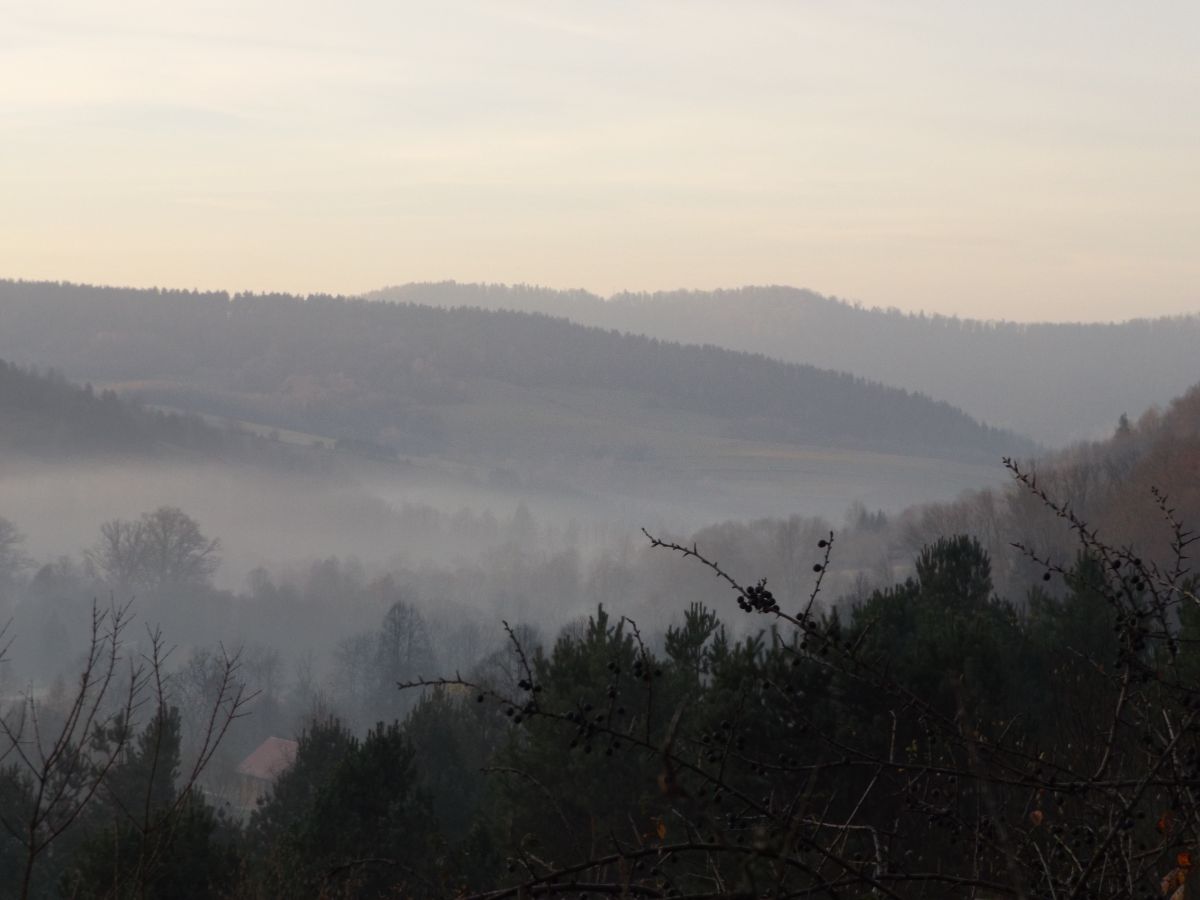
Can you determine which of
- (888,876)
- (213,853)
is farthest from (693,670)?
(888,876)

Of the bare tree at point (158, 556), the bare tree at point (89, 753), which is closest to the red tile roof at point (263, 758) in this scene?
the bare tree at point (89, 753)

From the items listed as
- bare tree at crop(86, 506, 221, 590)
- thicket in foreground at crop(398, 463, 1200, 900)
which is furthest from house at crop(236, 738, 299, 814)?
bare tree at crop(86, 506, 221, 590)

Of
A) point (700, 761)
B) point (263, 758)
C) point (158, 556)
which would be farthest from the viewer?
point (158, 556)

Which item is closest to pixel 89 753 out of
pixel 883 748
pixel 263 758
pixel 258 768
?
pixel 883 748

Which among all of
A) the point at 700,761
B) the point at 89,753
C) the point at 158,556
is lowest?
the point at 158,556

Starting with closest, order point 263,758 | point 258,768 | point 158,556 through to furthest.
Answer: point 258,768 → point 263,758 → point 158,556

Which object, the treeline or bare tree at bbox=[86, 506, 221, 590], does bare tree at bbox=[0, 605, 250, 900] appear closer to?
the treeline

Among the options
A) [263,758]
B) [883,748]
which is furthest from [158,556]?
[883,748]

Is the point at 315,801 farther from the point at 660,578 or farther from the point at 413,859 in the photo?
the point at 660,578

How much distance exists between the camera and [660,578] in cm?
15375

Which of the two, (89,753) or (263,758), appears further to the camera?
(263,758)

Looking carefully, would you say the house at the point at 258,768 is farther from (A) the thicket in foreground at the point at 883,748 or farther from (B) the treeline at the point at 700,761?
(B) the treeline at the point at 700,761

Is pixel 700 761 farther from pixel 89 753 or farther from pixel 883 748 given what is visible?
pixel 89 753

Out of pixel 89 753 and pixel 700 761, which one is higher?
pixel 700 761
